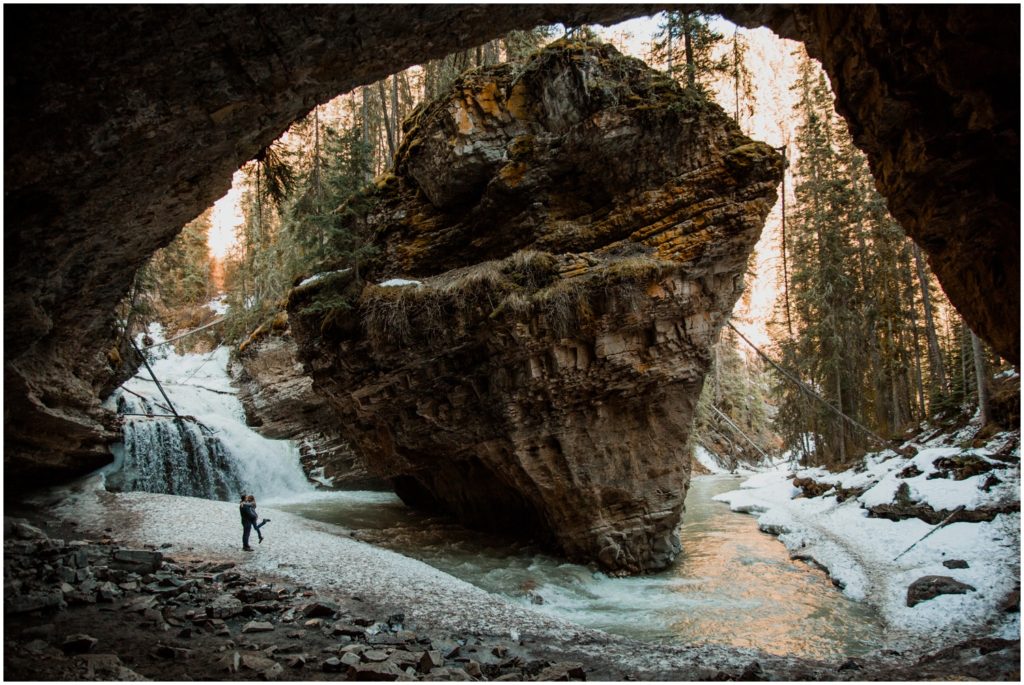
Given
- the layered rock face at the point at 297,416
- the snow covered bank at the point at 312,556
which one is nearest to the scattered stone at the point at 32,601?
the snow covered bank at the point at 312,556

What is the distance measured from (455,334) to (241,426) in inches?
623

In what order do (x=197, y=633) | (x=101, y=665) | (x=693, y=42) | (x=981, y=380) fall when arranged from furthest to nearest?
(x=981, y=380), (x=693, y=42), (x=197, y=633), (x=101, y=665)

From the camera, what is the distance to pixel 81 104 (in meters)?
5.01

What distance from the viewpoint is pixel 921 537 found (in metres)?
12.9

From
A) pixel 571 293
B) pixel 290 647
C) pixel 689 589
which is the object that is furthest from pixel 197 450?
pixel 689 589

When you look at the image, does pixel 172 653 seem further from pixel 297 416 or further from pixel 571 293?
pixel 297 416

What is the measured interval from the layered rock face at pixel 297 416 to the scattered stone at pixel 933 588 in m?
20.4

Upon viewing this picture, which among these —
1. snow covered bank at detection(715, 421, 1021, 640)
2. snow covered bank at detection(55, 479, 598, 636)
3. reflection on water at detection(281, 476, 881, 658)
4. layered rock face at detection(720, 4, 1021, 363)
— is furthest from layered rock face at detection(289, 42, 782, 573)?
layered rock face at detection(720, 4, 1021, 363)

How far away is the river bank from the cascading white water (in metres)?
8.58

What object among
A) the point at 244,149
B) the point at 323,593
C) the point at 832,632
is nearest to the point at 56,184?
the point at 244,149

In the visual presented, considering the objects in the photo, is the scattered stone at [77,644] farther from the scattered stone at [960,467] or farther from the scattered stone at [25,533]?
the scattered stone at [960,467]

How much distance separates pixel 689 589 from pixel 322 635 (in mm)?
7749

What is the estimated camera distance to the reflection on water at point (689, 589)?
964 centimetres

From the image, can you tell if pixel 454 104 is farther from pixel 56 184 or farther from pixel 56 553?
pixel 56 553
